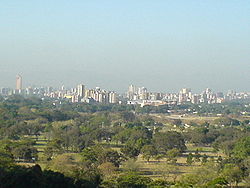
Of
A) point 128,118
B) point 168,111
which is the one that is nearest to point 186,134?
point 128,118

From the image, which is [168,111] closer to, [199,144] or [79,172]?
[199,144]

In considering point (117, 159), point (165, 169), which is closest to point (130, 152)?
point (117, 159)

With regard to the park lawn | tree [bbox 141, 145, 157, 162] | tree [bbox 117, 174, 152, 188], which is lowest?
the park lawn

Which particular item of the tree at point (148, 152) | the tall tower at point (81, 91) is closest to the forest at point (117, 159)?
the tree at point (148, 152)

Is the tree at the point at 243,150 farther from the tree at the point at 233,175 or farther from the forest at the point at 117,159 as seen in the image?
the tree at the point at 233,175

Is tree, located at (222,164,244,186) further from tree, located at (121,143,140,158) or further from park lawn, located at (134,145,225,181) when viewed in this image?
tree, located at (121,143,140,158)

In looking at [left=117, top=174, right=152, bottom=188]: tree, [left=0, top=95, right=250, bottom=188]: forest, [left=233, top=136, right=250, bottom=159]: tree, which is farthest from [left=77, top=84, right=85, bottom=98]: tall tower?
[left=117, top=174, right=152, bottom=188]: tree

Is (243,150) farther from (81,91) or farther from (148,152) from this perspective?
(81,91)

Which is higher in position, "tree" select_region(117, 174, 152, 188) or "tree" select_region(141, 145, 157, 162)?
"tree" select_region(117, 174, 152, 188)

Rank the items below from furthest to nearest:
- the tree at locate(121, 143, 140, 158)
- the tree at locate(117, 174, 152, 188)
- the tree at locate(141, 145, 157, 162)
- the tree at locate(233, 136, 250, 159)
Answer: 1. the tree at locate(141, 145, 157, 162)
2. the tree at locate(121, 143, 140, 158)
3. the tree at locate(233, 136, 250, 159)
4. the tree at locate(117, 174, 152, 188)

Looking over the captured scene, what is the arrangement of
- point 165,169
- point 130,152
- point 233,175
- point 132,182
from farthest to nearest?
1. point 130,152
2. point 165,169
3. point 233,175
4. point 132,182

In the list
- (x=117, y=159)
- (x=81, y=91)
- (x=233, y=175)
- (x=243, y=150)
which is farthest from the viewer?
(x=81, y=91)
